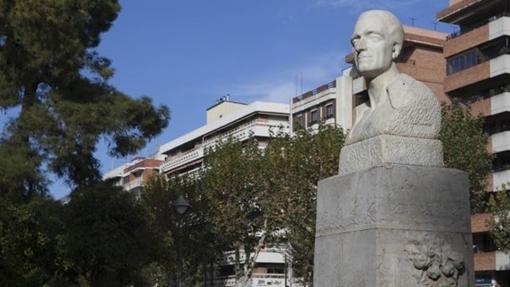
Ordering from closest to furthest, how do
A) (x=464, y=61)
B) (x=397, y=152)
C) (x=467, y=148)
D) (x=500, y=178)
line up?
(x=397, y=152)
(x=467, y=148)
(x=500, y=178)
(x=464, y=61)

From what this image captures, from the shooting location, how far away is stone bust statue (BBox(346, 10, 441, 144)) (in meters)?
7.59

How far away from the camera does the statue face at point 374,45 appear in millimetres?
7879

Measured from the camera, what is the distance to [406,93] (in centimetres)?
770

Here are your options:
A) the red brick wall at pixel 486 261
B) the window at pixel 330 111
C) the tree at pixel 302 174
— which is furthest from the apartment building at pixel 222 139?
the tree at pixel 302 174

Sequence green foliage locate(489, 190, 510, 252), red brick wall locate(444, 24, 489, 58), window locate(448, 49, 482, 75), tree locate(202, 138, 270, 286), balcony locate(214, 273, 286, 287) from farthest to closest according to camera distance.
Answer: balcony locate(214, 273, 286, 287), window locate(448, 49, 482, 75), red brick wall locate(444, 24, 489, 58), tree locate(202, 138, 270, 286), green foliage locate(489, 190, 510, 252)

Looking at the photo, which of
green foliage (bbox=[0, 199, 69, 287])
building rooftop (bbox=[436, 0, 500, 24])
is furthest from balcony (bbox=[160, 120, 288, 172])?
green foliage (bbox=[0, 199, 69, 287])

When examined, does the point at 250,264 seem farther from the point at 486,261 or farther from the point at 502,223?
the point at 502,223

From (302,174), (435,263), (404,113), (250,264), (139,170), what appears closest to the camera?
(435,263)

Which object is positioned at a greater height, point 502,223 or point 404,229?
point 502,223

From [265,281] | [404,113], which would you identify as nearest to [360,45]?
[404,113]

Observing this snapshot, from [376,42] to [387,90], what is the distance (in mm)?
450

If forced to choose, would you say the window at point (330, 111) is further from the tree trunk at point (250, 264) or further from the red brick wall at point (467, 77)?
the tree trunk at point (250, 264)

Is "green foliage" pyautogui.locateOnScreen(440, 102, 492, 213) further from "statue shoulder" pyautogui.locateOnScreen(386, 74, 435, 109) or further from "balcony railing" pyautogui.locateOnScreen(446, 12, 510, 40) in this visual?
"statue shoulder" pyautogui.locateOnScreen(386, 74, 435, 109)

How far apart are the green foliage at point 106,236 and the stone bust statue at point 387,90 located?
46.7ft
